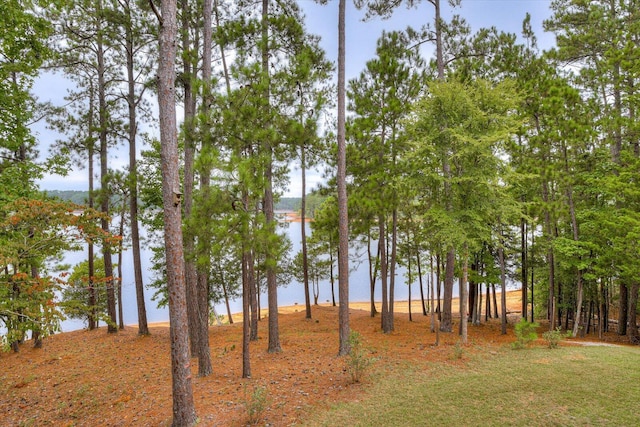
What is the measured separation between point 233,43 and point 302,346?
346 inches

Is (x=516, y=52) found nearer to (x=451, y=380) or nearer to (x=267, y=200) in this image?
(x=267, y=200)

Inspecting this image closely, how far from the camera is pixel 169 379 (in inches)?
303

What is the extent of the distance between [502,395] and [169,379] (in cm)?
697

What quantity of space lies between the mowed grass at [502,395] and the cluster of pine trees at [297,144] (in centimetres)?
220

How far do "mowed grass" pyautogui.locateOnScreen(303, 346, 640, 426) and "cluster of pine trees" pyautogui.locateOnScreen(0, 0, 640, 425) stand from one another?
2201mm

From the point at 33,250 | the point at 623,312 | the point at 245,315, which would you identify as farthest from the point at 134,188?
the point at 623,312

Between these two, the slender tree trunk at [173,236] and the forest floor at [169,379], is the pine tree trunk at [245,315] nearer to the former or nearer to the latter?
the forest floor at [169,379]

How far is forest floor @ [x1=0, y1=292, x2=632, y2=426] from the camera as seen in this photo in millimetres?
5762

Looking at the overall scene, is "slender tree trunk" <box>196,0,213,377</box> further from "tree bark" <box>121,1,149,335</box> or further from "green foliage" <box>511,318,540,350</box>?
"green foliage" <box>511,318,540,350</box>

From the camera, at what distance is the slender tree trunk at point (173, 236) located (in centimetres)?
501

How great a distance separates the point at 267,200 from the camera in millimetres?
8906

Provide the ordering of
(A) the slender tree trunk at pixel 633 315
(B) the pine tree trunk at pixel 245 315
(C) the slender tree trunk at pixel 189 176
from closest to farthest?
(B) the pine tree trunk at pixel 245 315 → (C) the slender tree trunk at pixel 189 176 → (A) the slender tree trunk at pixel 633 315

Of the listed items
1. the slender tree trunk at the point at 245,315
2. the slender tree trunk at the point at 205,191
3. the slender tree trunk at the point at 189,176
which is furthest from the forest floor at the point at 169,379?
the slender tree trunk at the point at 189,176

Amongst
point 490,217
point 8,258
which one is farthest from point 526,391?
point 8,258
